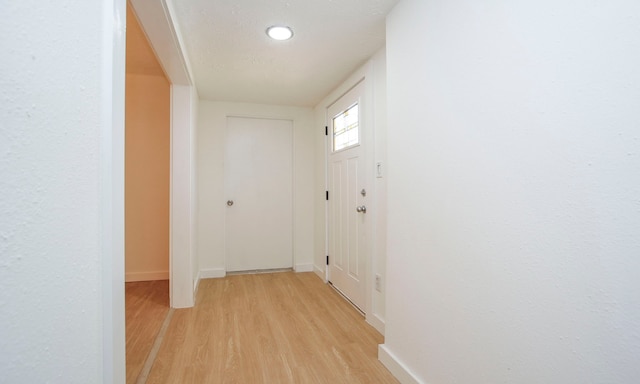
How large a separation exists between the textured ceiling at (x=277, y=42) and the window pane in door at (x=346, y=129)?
33cm

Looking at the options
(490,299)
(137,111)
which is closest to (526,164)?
(490,299)

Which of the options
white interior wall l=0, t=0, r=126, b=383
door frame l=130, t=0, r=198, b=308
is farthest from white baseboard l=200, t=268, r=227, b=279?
A: white interior wall l=0, t=0, r=126, b=383

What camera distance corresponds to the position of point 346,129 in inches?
114

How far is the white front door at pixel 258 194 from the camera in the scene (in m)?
3.63

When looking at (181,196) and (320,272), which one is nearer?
(181,196)

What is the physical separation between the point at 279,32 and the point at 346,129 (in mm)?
1155

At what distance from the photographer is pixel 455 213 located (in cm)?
126

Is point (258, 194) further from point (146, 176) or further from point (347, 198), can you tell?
point (347, 198)

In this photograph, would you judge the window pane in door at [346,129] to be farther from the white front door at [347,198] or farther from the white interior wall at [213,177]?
the white interior wall at [213,177]

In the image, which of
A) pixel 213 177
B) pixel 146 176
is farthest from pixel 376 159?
pixel 146 176

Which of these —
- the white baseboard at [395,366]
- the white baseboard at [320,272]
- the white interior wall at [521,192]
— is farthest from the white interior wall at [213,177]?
the white interior wall at [521,192]

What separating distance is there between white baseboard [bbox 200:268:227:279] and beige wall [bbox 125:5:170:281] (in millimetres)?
404

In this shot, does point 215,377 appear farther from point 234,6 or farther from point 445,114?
point 234,6

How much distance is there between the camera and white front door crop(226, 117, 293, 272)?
11.9ft
